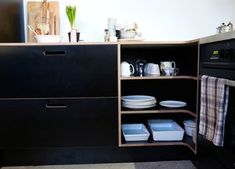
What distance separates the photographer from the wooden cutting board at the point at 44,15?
5.63ft

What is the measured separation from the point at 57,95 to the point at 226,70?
954mm

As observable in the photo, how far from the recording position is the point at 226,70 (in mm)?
1015

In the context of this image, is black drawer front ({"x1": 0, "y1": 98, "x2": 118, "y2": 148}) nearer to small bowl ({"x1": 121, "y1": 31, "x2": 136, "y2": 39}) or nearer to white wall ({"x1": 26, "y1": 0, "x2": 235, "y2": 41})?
small bowl ({"x1": 121, "y1": 31, "x2": 136, "y2": 39})

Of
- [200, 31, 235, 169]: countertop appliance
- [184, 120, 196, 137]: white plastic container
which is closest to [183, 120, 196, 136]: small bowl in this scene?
[184, 120, 196, 137]: white plastic container

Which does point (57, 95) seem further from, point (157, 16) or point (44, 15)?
point (157, 16)

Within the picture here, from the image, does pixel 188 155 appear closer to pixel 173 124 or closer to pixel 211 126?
pixel 173 124

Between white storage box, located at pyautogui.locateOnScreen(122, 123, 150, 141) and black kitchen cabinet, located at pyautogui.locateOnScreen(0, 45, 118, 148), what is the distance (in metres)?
0.15

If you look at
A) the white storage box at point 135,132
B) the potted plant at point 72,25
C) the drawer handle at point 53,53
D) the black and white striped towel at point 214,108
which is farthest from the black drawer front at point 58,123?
the black and white striped towel at point 214,108

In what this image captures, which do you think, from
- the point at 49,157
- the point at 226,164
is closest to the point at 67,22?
the point at 49,157

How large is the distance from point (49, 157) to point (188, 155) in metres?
0.95

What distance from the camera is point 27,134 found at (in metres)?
1.45

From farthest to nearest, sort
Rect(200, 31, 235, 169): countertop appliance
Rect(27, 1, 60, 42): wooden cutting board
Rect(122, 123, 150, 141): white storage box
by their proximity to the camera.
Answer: Rect(27, 1, 60, 42): wooden cutting board
Rect(122, 123, 150, 141): white storage box
Rect(200, 31, 235, 169): countertop appliance

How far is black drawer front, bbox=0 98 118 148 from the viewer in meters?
1.43

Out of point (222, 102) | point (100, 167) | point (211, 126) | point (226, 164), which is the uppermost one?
point (222, 102)
